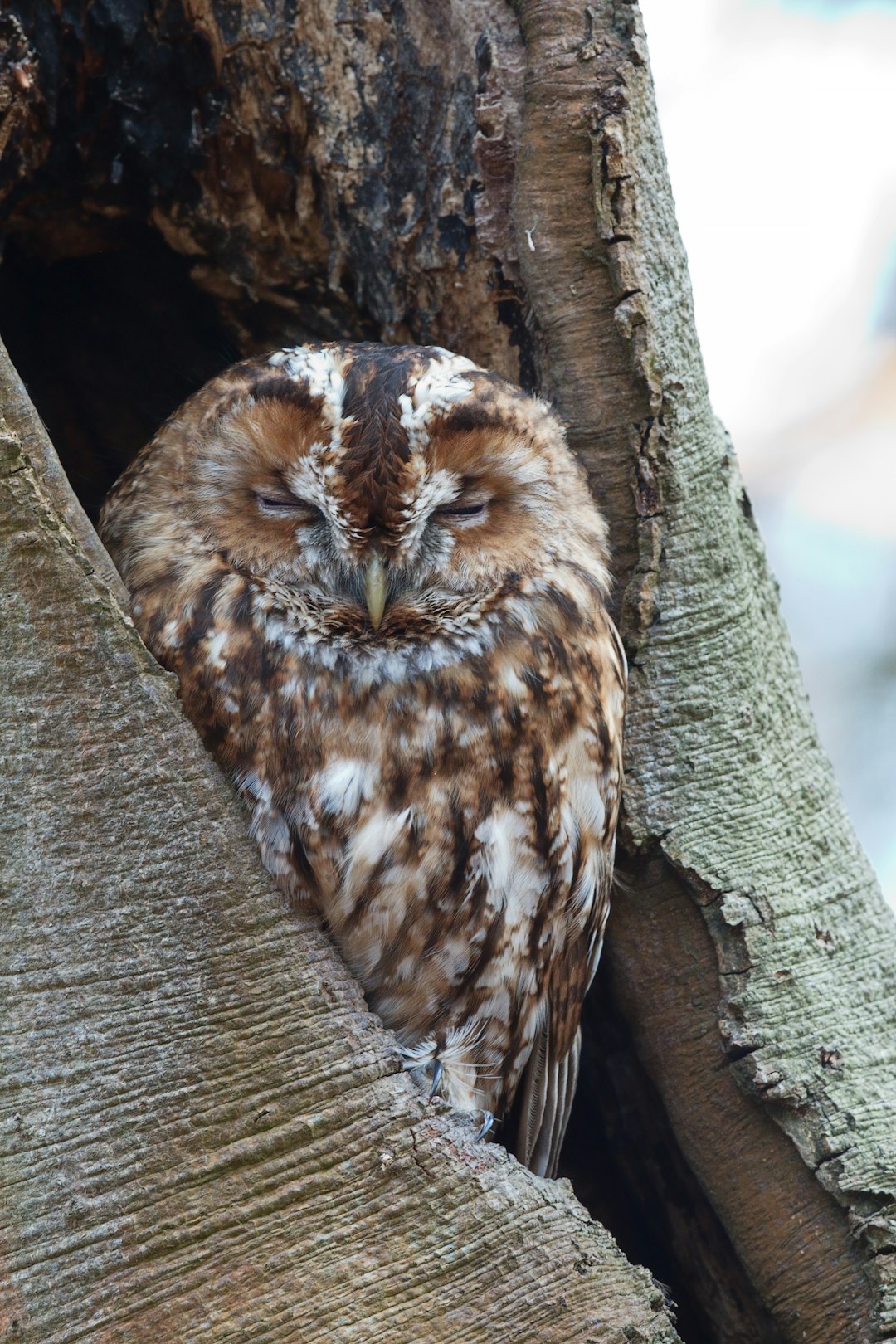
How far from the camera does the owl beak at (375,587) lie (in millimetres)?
1607

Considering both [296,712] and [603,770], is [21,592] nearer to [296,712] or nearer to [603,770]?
[296,712]

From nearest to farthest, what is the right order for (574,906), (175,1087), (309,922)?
(175,1087) < (309,922) < (574,906)

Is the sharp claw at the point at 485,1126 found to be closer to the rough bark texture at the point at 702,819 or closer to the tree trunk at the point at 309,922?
the tree trunk at the point at 309,922

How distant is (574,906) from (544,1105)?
392mm

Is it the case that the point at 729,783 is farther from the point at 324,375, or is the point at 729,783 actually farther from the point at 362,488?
the point at 324,375

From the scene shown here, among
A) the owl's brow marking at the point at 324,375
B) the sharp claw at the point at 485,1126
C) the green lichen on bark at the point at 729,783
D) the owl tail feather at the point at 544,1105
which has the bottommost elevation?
the owl tail feather at the point at 544,1105

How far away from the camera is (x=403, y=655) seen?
5.57 ft

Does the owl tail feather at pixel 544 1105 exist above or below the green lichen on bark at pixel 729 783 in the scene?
below

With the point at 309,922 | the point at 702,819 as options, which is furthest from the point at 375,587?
the point at 702,819

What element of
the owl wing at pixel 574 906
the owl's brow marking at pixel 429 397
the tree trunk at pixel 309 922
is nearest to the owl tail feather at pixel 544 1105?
the owl wing at pixel 574 906

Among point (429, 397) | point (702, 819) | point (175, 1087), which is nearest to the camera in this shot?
point (175, 1087)

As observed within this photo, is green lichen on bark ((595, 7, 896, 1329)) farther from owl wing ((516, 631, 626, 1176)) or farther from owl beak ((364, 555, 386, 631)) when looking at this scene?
owl beak ((364, 555, 386, 631))

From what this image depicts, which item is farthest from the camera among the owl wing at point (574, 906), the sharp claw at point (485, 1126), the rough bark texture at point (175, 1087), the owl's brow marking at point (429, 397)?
the owl wing at point (574, 906)

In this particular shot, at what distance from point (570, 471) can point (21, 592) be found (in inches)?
33.8
